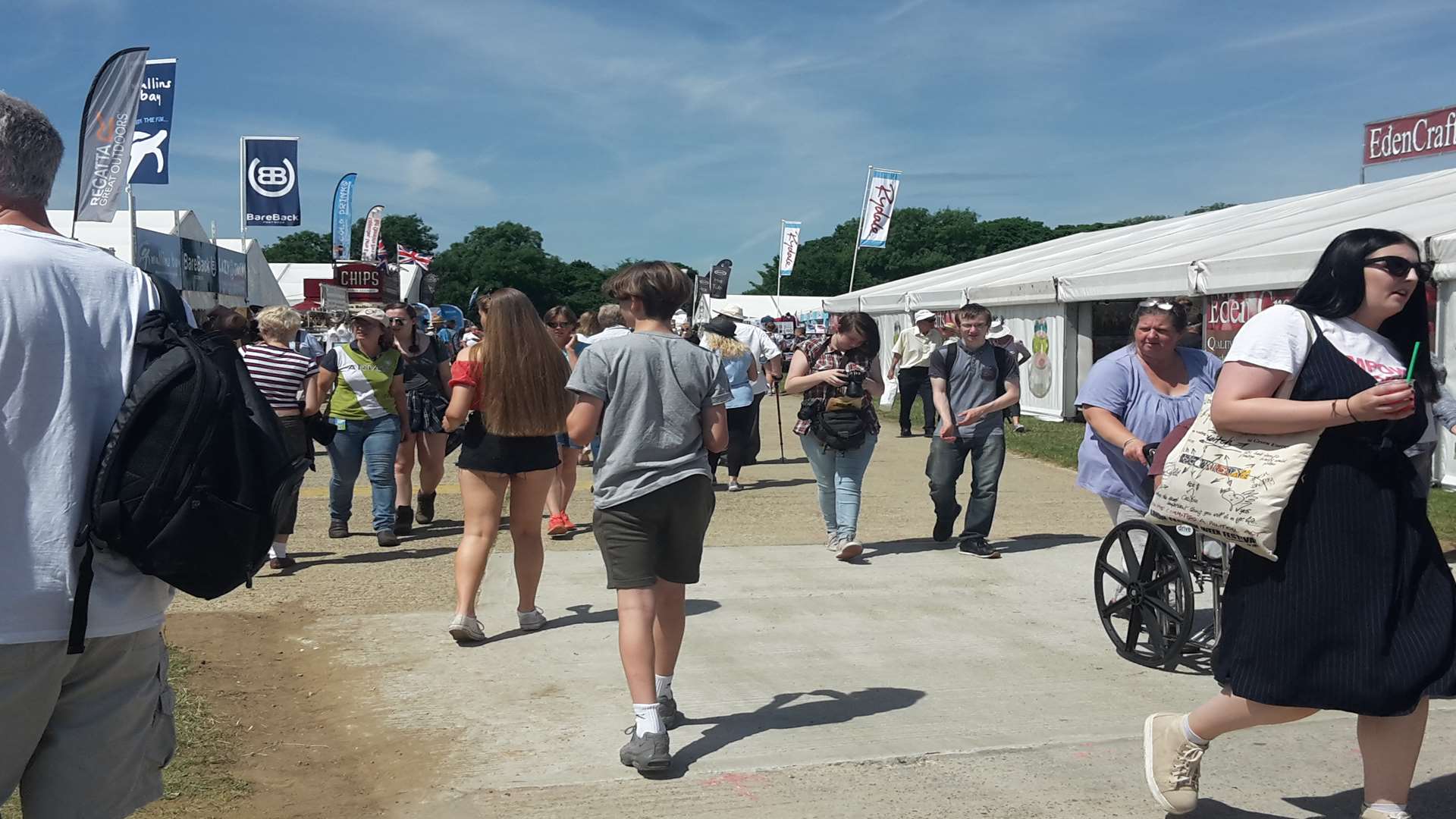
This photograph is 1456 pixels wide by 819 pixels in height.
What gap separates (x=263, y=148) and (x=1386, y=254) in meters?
26.2

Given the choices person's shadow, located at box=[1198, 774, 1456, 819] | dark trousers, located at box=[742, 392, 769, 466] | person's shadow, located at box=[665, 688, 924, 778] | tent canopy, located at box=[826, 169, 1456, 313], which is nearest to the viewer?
person's shadow, located at box=[1198, 774, 1456, 819]

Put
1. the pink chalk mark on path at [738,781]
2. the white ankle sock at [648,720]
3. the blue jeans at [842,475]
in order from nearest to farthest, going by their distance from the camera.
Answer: the pink chalk mark on path at [738,781], the white ankle sock at [648,720], the blue jeans at [842,475]

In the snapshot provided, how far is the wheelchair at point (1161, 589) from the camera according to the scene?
497 cm

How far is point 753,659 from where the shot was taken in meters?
5.43

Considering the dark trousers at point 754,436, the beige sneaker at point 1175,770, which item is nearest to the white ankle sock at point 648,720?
the beige sneaker at point 1175,770

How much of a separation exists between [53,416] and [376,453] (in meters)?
6.36

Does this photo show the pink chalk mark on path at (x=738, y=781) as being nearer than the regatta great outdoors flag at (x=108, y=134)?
Yes

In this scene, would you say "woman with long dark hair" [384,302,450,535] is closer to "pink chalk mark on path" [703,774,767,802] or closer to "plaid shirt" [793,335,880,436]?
"plaid shirt" [793,335,880,436]

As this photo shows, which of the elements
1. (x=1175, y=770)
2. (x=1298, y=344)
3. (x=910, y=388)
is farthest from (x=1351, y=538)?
(x=910, y=388)

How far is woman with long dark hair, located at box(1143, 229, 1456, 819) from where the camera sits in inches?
120

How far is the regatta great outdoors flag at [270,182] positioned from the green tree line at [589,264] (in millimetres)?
72799

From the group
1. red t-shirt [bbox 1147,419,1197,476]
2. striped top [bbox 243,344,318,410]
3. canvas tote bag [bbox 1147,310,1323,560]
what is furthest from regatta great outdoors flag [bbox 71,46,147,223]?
canvas tote bag [bbox 1147,310,1323,560]

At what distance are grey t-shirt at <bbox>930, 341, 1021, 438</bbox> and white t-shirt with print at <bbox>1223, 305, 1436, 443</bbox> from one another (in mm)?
4791

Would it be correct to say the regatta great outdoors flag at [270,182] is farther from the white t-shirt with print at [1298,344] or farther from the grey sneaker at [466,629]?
the white t-shirt with print at [1298,344]
